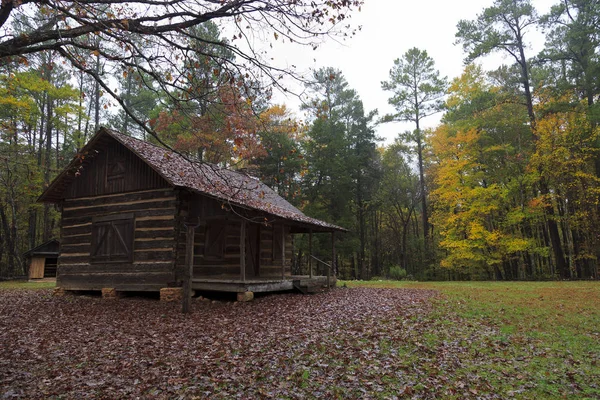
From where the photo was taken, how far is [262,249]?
1848 centimetres

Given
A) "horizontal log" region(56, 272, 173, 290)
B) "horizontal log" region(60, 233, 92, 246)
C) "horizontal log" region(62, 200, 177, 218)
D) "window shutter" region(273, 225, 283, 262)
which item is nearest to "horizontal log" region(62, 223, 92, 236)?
"horizontal log" region(60, 233, 92, 246)

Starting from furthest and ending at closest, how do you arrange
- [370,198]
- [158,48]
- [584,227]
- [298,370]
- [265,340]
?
1. [370,198]
2. [584,227]
3. [265,340]
4. [158,48]
5. [298,370]

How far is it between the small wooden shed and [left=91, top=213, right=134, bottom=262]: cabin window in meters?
13.8

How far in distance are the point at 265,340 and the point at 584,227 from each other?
24.0 metres

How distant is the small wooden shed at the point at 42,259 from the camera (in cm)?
2588

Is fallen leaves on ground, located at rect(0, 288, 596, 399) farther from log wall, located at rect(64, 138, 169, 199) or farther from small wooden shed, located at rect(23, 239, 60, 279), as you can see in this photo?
small wooden shed, located at rect(23, 239, 60, 279)

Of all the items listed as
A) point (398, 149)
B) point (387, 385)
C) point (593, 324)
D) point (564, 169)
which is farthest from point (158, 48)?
point (398, 149)

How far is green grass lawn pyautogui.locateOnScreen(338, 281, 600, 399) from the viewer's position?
5.45 metres

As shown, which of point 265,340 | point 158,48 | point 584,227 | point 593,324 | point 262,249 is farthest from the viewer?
point 584,227

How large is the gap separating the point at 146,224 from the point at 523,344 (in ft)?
41.8

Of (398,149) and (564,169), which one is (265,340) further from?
(398,149)

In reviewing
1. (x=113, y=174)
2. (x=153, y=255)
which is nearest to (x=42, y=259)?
(x=113, y=174)

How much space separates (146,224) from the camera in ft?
47.8

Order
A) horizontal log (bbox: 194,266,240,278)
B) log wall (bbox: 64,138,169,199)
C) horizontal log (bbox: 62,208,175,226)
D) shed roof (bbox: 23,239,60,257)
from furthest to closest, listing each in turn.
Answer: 1. shed roof (bbox: 23,239,60,257)
2. horizontal log (bbox: 194,266,240,278)
3. log wall (bbox: 64,138,169,199)
4. horizontal log (bbox: 62,208,175,226)
